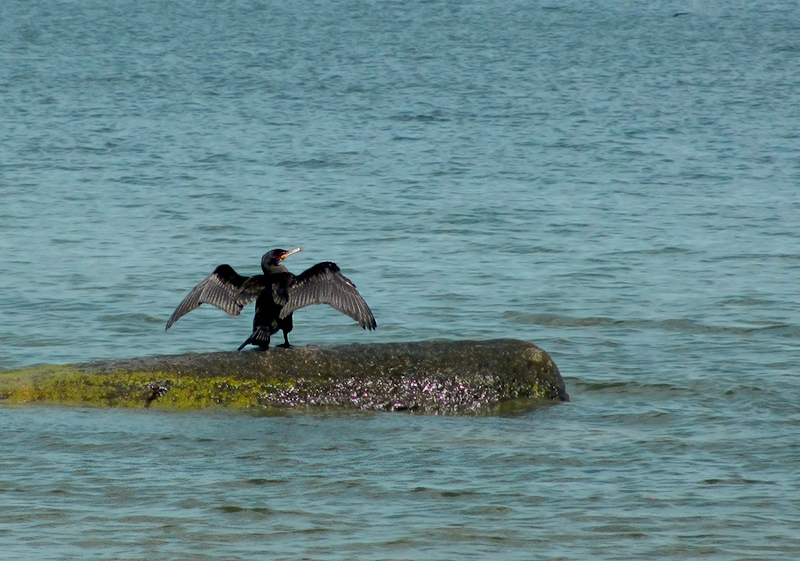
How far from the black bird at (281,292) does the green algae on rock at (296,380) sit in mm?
324

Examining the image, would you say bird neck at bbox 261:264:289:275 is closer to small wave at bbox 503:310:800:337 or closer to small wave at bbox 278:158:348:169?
small wave at bbox 503:310:800:337

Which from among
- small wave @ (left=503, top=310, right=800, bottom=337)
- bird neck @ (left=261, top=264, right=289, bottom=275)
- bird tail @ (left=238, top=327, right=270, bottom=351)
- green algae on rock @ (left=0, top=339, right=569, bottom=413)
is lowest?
Answer: small wave @ (left=503, top=310, right=800, bottom=337)

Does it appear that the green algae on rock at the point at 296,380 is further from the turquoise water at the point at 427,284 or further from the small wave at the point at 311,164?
the small wave at the point at 311,164

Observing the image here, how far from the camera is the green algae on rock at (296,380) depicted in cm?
877

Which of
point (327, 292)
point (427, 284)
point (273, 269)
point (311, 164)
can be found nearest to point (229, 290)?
point (273, 269)

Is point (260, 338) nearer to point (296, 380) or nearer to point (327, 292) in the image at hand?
point (296, 380)

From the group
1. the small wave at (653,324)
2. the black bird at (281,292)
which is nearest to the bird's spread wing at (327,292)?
the black bird at (281,292)

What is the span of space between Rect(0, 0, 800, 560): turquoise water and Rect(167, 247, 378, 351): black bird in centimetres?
85

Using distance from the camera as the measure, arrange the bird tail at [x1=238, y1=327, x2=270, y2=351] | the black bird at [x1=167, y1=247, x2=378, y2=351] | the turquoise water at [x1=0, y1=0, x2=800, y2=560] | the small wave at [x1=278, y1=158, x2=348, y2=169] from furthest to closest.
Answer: the small wave at [x1=278, y1=158, x2=348, y2=169] → the black bird at [x1=167, y1=247, x2=378, y2=351] → the bird tail at [x1=238, y1=327, x2=270, y2=351] → the turquoise water at [x1=0, y1=0, x2=800, y2=560]

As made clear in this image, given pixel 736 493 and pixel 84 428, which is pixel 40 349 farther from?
pixel 736 493

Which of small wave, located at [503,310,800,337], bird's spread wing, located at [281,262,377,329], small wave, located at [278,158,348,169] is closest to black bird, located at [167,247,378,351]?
bird's spread wing, located at [281,262,377,329]

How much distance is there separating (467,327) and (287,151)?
453 inches

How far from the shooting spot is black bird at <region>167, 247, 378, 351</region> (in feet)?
29.9

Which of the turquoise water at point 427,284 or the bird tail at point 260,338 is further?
the bird tail at point 260,338
